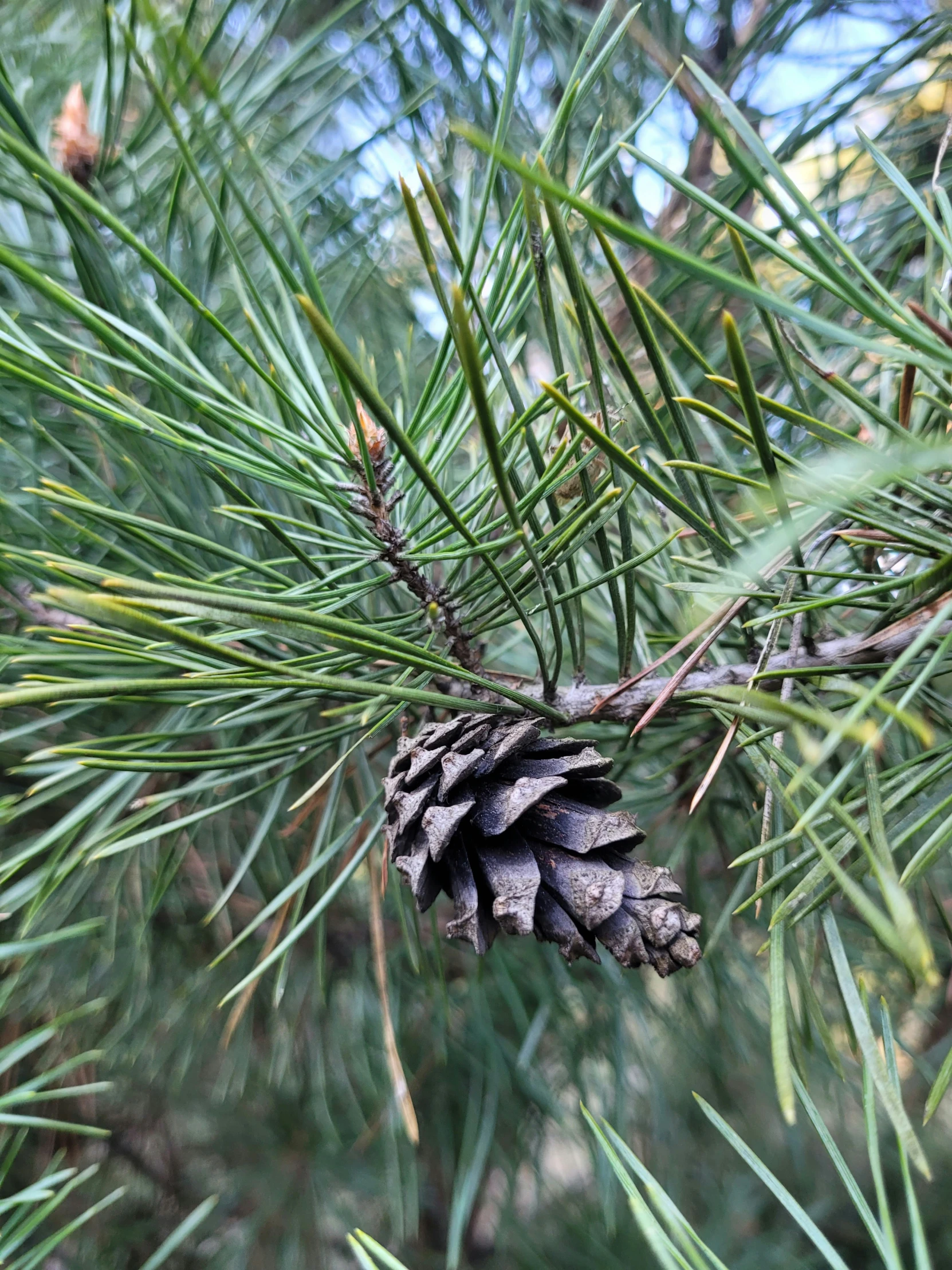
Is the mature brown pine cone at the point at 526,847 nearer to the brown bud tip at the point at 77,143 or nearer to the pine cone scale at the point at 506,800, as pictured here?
the pine cone scale at the point at 506,800

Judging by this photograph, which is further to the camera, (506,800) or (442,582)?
(442,582)

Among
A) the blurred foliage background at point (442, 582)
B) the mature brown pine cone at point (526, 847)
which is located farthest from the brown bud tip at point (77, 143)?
the mature brown pine cone at point (526, 847)

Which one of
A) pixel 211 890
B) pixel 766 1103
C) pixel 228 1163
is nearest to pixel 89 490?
pixel 211 890

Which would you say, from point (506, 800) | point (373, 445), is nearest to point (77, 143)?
point (373, 445)

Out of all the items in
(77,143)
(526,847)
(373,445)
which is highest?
(77,143)

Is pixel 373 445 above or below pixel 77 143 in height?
below

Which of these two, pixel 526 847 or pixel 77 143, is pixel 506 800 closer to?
pixel 526 847

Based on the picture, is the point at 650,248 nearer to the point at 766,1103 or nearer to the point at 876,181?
the point at 876,181
